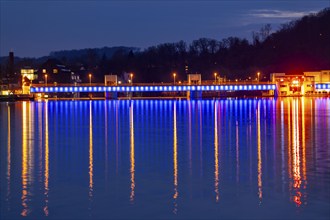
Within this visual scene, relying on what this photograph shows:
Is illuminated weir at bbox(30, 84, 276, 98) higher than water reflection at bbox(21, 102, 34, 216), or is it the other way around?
illuminated weir at bbox(30, 84, 276, 98)

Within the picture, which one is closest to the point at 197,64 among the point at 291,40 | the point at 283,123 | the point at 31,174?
the point at 291,40

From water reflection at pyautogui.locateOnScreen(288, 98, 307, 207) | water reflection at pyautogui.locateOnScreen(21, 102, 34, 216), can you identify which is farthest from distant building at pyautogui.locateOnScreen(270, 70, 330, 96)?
water reflection at pyautogui.locateOnScreen(21, 102, 34, 216)

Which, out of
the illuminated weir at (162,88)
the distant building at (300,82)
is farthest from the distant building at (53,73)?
the distant building at (300,82)

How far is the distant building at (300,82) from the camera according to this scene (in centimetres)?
9756

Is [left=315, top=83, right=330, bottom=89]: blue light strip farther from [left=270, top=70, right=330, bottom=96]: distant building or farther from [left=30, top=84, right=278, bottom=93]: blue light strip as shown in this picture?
[left=30, top=84, right=278, bottom=93]: blue light strip

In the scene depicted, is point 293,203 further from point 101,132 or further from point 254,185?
point 101,132

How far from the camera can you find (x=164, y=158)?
63.8 ft

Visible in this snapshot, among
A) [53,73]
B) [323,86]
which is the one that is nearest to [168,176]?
[323,86]

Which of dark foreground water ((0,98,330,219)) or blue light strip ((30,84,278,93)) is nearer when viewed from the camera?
dark foreground water ((0,98,330,219))

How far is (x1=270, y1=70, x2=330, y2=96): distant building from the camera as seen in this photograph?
97.6 metres

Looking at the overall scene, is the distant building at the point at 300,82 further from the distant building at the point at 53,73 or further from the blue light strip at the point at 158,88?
the distant building at the point at 53,73

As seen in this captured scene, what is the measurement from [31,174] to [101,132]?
43.8 ft

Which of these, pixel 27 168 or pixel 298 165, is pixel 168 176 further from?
pixel 27 168

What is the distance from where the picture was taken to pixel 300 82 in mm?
99000
